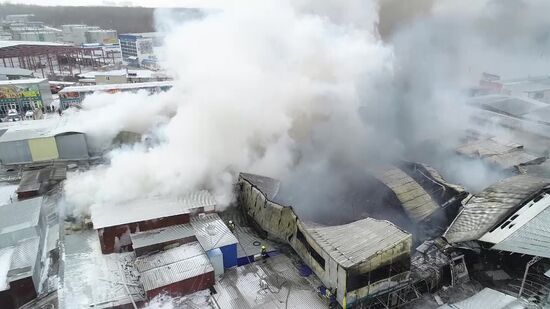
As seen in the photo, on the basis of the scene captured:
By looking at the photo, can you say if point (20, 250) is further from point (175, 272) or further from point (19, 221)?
point (175, 272)

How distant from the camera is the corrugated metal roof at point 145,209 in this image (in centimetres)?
1444

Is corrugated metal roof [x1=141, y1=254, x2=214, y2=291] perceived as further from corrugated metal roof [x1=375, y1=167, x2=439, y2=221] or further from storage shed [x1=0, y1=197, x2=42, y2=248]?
corrugated metal roof [x1=375, y1=167, x2=439, y2=221]

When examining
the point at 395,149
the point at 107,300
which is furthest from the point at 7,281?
the point at 395,149

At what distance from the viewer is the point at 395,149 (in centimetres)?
2436

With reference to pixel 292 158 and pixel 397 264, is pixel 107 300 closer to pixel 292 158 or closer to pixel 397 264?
pixel 397 264

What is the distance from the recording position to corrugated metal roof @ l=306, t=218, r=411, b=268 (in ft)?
38.7

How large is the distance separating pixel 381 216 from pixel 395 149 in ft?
26.2

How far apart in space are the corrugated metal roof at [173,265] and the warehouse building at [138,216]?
4.79ft

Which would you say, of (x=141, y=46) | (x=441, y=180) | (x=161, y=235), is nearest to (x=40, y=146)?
(x=161, y=235)

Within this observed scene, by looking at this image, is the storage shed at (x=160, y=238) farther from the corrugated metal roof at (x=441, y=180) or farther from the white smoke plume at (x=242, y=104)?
the corrugated metal roof at (x=441, y=180)

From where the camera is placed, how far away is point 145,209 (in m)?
15.2

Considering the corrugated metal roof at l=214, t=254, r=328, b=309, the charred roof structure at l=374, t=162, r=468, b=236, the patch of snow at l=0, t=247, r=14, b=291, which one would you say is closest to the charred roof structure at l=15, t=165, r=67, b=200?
the patch of snow at l=0, t=247, r=14, b=291

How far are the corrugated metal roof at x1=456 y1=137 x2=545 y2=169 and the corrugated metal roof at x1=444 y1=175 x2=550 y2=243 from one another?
367 centimetres

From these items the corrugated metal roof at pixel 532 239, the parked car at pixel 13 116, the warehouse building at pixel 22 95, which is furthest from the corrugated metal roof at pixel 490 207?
the warehouse building at pixel 22 95
